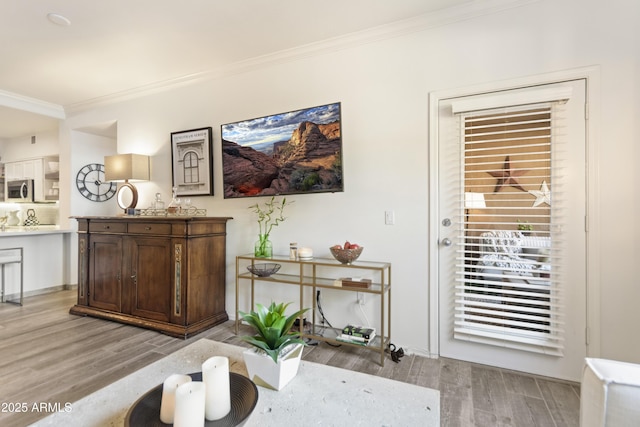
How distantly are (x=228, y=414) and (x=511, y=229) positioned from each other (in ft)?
7.11

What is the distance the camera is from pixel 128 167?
136 inches

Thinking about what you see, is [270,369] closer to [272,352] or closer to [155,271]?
[272,352]

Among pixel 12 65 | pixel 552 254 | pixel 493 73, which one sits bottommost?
pixel 552 254

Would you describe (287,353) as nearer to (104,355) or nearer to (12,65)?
(104,355)

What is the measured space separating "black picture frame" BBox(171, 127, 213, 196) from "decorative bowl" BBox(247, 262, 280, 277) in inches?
42.6

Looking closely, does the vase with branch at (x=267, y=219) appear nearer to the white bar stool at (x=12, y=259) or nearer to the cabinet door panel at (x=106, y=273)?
the cabinet door panel at (x=106, y=273)

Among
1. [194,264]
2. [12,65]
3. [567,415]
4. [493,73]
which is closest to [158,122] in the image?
[12,65]

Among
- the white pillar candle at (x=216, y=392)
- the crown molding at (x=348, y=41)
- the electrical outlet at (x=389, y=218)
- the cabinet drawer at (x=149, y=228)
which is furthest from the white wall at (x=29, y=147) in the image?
the white pillar candle at (x=216, y=392)

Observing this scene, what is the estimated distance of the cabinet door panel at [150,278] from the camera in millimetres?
2893

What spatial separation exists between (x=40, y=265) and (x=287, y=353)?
5137mm

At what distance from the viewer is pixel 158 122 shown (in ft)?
12.1

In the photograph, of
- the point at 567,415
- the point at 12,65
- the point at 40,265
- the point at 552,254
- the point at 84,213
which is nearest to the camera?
the point at 567,415

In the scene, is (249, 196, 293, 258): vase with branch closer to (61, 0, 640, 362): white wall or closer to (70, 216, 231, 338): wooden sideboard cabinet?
(61, 0, 640, 362): white wall

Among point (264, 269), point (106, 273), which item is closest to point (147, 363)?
point (264, 269)
